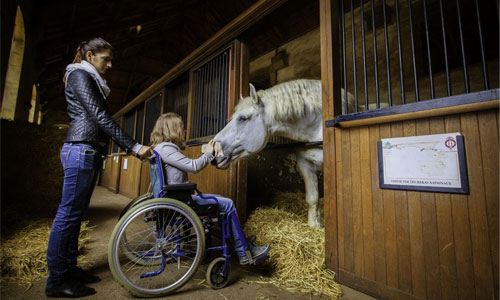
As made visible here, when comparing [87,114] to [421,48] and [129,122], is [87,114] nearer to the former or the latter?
[421,48]

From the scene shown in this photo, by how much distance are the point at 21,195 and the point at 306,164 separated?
3149 millimetres

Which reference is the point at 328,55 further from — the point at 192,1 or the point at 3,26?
the point at 192,1

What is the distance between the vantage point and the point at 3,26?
236 centimetres

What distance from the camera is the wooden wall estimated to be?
83 centimetres

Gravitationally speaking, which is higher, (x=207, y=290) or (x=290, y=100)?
(x=290, y=100)

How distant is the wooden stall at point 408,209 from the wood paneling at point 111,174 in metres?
6.22

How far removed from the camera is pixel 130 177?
5.02 m

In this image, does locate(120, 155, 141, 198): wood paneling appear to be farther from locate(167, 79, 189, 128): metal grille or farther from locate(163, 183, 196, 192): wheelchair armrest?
locate(163, 183, 196, 192): wheelchair armrest

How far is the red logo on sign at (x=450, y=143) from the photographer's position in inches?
35.7

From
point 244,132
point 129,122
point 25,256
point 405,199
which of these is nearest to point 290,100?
point 244,132

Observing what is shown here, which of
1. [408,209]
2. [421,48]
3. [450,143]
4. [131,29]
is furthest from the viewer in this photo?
[131,29]

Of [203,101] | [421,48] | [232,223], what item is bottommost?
[232,223]

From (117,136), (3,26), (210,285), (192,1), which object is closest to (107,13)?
(192,1)

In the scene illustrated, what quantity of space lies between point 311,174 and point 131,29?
7150 mm
